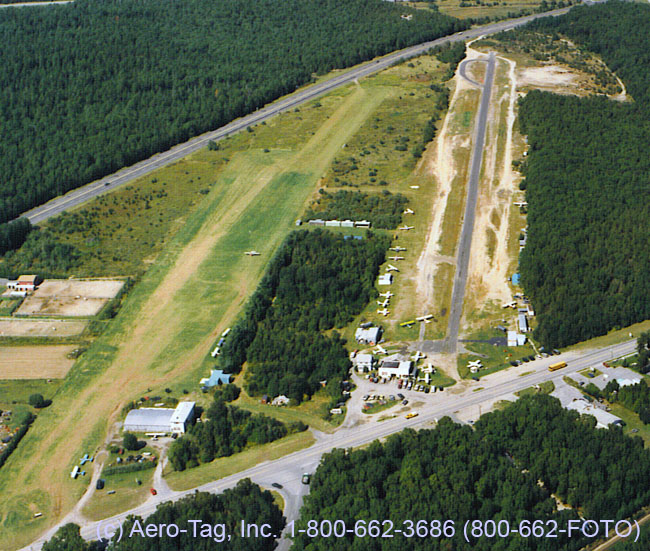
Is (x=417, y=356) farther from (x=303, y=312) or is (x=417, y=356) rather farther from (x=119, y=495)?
(x=119, y=495)

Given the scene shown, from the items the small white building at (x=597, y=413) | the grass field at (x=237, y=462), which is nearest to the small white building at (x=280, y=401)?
the grass field at (x=237, y=462)

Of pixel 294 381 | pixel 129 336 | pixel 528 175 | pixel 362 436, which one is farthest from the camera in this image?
pixel 528 175

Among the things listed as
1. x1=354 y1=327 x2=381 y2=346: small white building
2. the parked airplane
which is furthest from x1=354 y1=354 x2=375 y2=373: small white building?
the parked airplane

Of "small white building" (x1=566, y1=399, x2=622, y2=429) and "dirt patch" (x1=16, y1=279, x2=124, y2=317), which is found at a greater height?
"small white building" (x1=566, y1=399, x2=622, y2=429)

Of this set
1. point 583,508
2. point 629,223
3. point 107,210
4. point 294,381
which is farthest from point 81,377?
point 629,223

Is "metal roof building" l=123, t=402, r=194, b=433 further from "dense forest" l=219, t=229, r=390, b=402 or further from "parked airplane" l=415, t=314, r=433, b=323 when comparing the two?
"parked airplane" l=415, t=314, r=433, b=323

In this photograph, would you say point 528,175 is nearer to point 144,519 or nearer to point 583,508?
point 583,508
